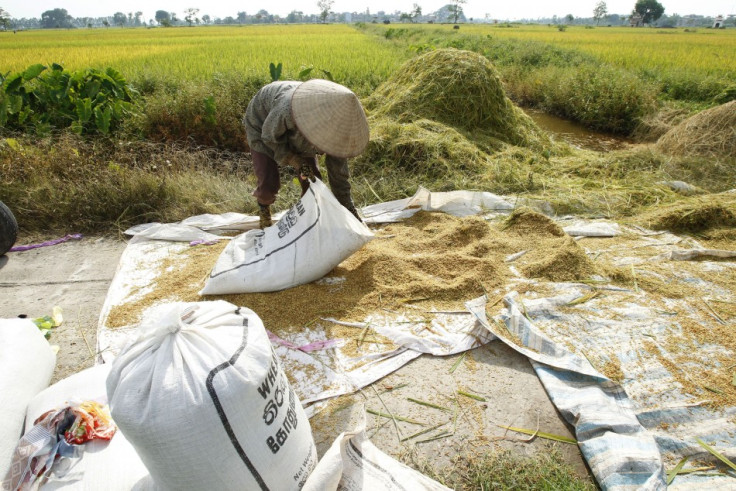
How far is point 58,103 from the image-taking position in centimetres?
464

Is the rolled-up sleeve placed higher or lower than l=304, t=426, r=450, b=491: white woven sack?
higher

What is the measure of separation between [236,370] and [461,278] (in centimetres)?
159

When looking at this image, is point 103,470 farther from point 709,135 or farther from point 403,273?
point 709,135

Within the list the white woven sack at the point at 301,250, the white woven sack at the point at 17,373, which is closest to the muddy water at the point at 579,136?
the white woven sack at the point at 301,250

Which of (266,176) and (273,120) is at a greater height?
(273,120)

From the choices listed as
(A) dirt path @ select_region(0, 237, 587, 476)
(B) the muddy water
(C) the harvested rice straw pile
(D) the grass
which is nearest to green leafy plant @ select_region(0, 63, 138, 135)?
(A) dirt path @ select_region(0, 237, 587, 476)

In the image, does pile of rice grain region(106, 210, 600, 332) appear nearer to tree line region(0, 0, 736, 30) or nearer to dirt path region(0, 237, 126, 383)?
dirt path region(0, 237, 126, 383)

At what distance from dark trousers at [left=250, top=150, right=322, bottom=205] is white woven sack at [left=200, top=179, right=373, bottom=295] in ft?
1.61

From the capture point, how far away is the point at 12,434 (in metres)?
1.33

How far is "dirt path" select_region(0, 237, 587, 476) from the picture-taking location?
151 cm

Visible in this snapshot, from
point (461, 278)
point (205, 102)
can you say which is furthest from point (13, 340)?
point (205, 102)

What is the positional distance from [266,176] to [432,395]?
5.85 feet

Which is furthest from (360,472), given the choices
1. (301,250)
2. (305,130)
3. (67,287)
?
(67,287)

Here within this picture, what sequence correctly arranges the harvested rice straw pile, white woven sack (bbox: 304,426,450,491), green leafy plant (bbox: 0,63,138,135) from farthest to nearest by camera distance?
the harvested rice straw pile
green leafy plant (bbox: 0,63,138,135)
white woven sack (bbox: 304,426,450,491)
